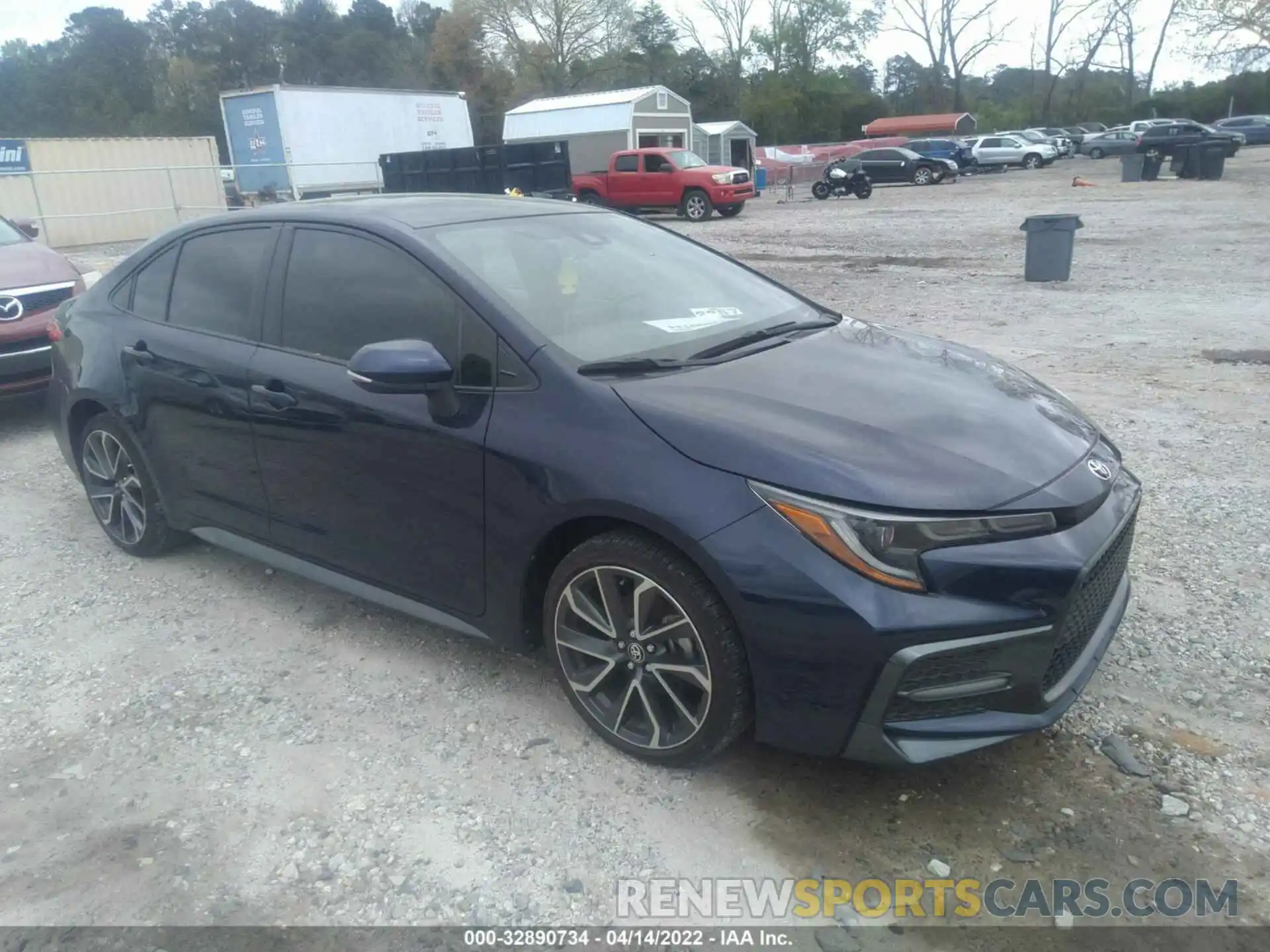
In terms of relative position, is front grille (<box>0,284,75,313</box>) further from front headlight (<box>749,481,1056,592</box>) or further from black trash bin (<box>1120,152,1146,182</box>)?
black trash bin (<box>1120,152,1146,182</box>)

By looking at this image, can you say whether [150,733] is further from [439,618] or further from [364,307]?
[364,307]

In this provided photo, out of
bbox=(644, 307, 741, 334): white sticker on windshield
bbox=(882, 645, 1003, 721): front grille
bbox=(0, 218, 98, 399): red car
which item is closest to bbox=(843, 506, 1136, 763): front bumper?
bbox=(882, 645, 1003, 721): front grille

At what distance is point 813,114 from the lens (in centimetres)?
6656

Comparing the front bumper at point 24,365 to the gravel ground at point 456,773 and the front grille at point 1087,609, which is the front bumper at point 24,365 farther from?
the front grille at point 1087,609

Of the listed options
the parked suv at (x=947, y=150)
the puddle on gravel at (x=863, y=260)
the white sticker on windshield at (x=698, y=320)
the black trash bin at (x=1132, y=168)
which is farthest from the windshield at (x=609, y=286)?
the parked suv at (x=947, y=150)

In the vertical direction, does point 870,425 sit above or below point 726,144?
below

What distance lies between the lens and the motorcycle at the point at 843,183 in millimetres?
32156

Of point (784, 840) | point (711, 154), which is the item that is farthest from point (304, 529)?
point (711, 154)

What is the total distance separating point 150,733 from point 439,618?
1068 millimetres

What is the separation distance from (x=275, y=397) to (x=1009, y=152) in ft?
153

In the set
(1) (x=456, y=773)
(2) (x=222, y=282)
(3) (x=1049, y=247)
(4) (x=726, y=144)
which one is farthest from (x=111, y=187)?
(1) (x=456, y=773)

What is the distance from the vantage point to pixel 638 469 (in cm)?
278

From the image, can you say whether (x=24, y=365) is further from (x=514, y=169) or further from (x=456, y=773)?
(x=514, y=169)

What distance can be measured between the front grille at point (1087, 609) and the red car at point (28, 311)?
254 inches
